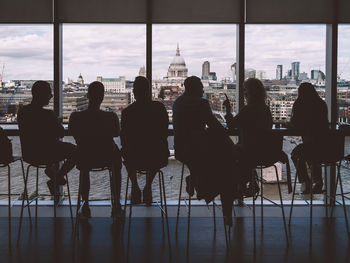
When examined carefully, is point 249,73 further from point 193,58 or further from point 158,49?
point 158,49

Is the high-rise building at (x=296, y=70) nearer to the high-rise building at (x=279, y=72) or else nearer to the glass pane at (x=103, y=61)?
the high-rise building at (x=279, y=72)

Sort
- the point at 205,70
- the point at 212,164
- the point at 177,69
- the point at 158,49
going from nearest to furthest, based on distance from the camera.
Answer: the point at 212,164 < the point at 158,49 < the point at 205,70 < the point at 177,69

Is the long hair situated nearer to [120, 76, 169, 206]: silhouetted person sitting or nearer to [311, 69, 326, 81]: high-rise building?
[311, 69, 326, 81]: high-rise building

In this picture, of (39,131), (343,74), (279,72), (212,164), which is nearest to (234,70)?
(279,72)

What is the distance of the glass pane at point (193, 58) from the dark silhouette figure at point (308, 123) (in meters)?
1.09

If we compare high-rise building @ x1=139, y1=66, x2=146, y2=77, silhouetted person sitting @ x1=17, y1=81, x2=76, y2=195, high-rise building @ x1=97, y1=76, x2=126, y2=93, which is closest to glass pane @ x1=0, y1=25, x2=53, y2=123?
high-rise building @ x1=97, y1=76, x2=126, y2=93

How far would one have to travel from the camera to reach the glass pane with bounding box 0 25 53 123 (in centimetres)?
486

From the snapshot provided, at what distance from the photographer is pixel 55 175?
3.86 metres

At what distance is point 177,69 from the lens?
5.17 meters

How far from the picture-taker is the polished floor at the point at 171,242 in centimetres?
313

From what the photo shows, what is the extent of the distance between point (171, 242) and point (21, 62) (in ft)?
10.0

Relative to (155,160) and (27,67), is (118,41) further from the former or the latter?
(155,160)

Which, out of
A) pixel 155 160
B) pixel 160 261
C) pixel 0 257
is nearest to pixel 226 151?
pixel 155 160

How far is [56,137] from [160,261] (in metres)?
1.42
